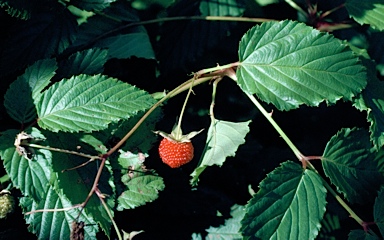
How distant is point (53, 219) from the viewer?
1104mm

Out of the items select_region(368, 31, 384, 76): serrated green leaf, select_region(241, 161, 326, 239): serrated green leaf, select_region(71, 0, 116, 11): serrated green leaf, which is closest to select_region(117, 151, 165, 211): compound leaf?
select_region(241, 161, 326, 239): serrated green leaf

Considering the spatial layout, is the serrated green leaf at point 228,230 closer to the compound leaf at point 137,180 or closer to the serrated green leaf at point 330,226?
the compound leaf at point 137,180

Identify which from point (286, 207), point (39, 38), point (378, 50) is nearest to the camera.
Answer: point (286, 207)

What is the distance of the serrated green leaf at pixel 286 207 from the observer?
112 cm

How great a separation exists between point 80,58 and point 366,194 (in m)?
0.72

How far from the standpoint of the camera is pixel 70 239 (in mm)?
1088

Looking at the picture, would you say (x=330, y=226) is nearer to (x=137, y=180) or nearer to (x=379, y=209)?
(x=379, y=209)

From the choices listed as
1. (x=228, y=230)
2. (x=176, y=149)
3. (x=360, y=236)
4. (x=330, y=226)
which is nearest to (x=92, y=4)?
(x=176, y=149)

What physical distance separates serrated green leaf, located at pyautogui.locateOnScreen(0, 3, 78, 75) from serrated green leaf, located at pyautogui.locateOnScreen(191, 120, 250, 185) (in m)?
0.39

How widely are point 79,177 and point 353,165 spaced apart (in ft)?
2.02

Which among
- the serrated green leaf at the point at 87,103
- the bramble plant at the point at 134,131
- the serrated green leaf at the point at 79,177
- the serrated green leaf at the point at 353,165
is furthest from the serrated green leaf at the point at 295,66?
the serrated green leaf at the point at 79,177

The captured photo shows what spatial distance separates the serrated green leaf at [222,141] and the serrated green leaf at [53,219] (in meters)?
0.24

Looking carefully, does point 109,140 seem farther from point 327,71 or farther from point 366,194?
point 366,194

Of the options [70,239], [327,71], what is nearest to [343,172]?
[327,71]
